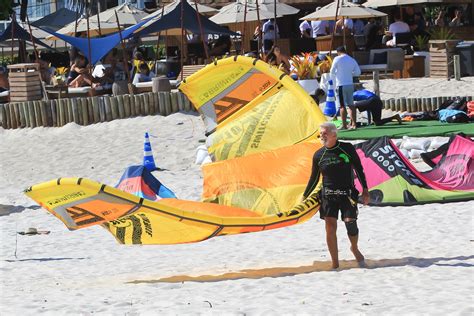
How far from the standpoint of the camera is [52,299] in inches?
356

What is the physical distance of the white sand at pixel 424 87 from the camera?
22219mm

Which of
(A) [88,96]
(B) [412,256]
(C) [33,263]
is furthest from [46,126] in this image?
(B) [412,256]

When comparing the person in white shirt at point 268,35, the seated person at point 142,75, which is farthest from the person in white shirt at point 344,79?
the person in white shirt at point 268,35

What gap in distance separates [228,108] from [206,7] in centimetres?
1801

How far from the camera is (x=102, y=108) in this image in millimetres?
22469

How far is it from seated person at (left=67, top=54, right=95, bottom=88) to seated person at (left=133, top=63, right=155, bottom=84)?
965 millimetres

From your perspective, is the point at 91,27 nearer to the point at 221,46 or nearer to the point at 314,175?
the point at 221,46

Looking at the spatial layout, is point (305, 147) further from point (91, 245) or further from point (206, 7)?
point (206, 7)

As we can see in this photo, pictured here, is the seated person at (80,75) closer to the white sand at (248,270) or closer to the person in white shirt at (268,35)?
the person in white shirt at (268,35)

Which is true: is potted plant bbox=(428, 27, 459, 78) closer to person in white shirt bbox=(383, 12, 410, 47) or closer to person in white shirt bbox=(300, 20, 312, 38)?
person in white shirt bbox=(383, 12, 410, 47)

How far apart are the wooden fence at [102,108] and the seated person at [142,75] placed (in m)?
2.17

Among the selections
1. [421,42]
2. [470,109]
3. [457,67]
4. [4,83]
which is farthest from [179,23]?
[470,109]

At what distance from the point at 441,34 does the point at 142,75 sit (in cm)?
658

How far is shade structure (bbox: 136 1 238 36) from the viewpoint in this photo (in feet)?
83.0
